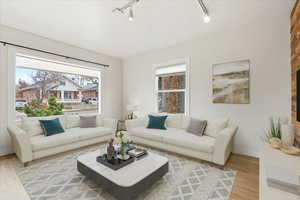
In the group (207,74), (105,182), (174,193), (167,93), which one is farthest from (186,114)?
(105,182)

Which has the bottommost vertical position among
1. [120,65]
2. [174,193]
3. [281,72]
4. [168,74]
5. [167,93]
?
[174,193]

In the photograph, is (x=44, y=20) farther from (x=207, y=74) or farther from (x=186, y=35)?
(x=207, y=74)

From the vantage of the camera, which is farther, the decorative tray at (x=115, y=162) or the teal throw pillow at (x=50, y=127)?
the teal throw pillow at (x=50, y=127)

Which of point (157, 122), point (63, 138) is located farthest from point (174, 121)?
point (63, 138)

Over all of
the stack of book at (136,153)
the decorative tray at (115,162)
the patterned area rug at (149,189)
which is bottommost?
the patterned area rug at (149,189)

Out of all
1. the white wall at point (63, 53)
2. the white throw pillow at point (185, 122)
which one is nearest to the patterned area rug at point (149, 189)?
the white throw pillow at point (185, 122)

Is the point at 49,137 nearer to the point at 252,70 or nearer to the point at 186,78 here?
the point at 186,78

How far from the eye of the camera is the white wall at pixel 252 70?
2.51 m

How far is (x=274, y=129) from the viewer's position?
7.95 feet

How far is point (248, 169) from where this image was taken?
2.29 metres

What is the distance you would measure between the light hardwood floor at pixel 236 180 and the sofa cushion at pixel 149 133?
134cm

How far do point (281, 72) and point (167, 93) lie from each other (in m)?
2.51

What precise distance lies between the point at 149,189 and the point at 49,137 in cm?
225

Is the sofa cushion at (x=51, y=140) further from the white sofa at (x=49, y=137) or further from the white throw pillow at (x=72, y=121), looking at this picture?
the white throw pillow at (x=72, y=121)
